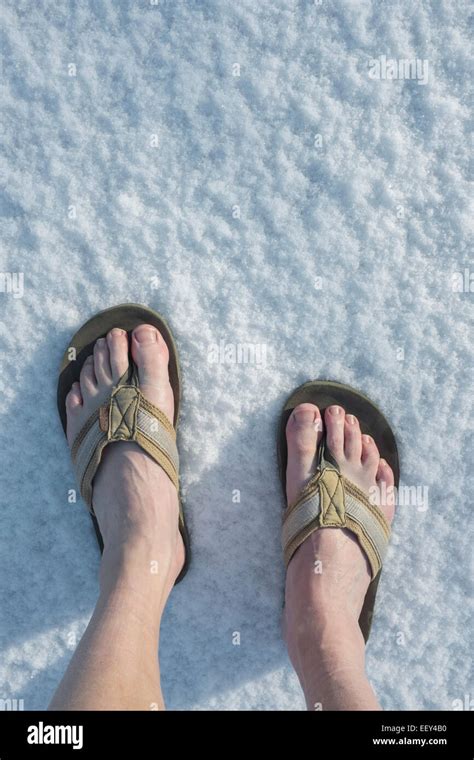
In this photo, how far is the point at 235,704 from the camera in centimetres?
132

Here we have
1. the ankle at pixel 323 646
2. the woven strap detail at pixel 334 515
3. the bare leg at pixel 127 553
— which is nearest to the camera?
the bare leg at pixel 127 553

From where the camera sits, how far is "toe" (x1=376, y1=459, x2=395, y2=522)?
1.28m

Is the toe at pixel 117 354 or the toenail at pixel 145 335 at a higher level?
the toenail at pixel 145 335

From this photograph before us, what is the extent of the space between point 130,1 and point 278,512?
3.46 feet

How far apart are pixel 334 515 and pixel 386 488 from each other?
0.44ft

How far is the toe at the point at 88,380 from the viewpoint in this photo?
1.27 meters

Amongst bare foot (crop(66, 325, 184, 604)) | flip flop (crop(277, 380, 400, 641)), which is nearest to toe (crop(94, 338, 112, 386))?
bare foot (crop(66, 325, 184, 604))

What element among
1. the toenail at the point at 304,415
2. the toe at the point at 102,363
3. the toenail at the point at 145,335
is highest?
the toenail at the point at 145,335

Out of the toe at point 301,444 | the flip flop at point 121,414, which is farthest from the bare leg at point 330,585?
the flip flop at point 121,414

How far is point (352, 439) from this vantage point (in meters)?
1.27

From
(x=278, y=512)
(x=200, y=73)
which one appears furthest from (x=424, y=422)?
(x=200, y=73)

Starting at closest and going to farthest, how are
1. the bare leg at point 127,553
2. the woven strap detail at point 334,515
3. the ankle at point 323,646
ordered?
the bare leg at point 127,553 < the ankle at point 323,646 < the woven strap detail at point 334,515

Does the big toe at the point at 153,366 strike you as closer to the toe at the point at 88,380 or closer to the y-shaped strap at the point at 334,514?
the toe at the point at 88,380
